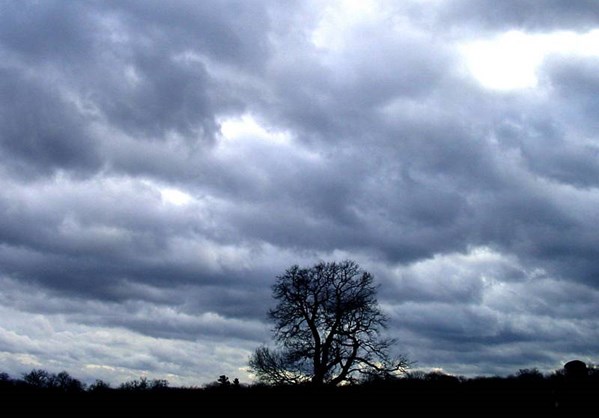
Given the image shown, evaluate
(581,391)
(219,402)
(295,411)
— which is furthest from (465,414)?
(219,402)

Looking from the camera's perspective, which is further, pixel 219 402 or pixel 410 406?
pixel 219 402

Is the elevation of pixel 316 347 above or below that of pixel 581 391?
above

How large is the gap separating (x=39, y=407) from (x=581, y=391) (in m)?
20.2

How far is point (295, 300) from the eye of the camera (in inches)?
2034

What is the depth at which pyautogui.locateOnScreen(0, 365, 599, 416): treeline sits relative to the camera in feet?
70.8

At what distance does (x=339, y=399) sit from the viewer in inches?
1006

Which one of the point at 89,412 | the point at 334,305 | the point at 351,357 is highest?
the point at 334,305

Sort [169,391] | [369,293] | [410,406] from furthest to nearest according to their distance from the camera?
[369,293] → [169,391] → [410,406]

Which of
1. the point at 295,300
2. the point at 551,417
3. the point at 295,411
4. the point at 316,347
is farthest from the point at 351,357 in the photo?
the point at 551,417

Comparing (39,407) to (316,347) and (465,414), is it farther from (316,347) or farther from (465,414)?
(316,347)

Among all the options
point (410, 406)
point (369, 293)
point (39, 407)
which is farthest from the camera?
point (369, 293)

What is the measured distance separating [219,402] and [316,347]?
23.5 metres

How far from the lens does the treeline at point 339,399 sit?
21578 mm

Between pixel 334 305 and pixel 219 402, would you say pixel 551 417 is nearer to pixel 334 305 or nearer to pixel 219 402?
pixel 219 402
